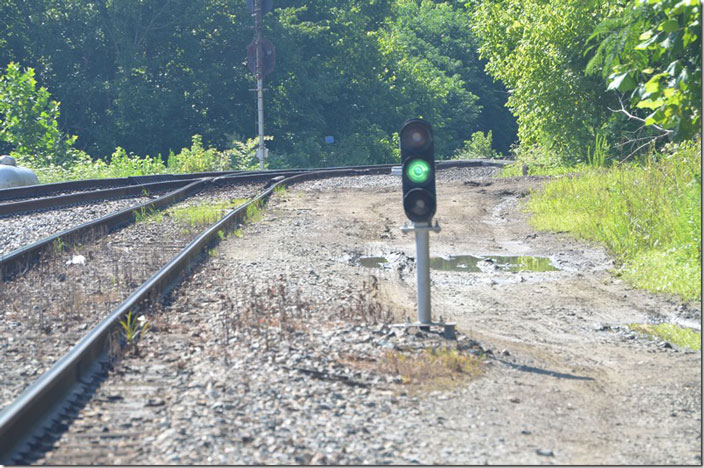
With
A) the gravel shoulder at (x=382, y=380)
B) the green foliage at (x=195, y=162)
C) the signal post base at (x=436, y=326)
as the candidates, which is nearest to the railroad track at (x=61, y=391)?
the gravel shoulder at (x=382, y=380)

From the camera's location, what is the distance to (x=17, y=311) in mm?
7824

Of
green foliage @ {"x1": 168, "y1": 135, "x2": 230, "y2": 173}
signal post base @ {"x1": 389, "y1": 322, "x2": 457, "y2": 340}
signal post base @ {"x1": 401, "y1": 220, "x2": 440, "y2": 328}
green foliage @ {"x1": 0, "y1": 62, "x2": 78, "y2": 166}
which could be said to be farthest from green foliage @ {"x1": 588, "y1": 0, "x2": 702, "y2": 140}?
green foliage @ {"x1": 0, "y1": 62, "x2": 78, "y2": 166}

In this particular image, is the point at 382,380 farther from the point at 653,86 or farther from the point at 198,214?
the point at 198,214

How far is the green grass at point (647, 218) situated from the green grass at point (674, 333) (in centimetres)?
114

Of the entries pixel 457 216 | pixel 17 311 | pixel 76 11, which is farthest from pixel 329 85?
pixel 17 311

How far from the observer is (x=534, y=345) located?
7090 mm

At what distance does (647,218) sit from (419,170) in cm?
574

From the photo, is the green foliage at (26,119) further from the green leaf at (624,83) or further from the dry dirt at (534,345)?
the green leaf at (624,83)

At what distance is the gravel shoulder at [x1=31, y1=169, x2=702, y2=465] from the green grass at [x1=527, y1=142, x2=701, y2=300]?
0.41 meters

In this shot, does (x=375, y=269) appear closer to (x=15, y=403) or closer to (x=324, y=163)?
(x=15, y=403)

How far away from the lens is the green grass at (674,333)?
7254 mm

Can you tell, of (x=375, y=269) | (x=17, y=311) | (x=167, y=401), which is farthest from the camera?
(x=375, y=269)

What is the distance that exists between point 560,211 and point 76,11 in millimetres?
33237

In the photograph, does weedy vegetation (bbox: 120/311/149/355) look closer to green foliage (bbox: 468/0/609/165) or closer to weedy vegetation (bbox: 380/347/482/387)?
weedy vegetation (bbox: 380/347/482/387)
